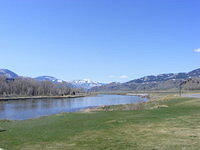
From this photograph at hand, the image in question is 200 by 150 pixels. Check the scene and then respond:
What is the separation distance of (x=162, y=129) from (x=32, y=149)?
9.82 metres

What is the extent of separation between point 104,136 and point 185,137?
5.47 m

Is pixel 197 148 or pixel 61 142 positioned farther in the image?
pixel 61 142

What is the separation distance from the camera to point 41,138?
60.0 ft

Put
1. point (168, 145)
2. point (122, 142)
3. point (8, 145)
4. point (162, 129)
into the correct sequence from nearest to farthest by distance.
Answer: point (168, 145) < point (122, 142) < point (8, 145) < point (162, 129)

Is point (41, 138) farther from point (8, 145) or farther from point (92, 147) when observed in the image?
point (92, 147)

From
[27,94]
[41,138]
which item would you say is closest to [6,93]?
[27,94]

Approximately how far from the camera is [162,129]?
19031 millimetres

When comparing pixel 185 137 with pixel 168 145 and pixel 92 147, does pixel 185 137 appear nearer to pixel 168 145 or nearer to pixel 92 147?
pixel 168 145

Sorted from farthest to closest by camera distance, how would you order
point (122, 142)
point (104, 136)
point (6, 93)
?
point (6, 93), point (104, 136), point (122, 142)

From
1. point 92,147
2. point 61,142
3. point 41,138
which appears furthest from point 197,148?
point 41,138

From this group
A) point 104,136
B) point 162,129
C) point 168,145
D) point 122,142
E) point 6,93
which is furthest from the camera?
point 6,93

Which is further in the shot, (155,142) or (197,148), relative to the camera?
(155,142)

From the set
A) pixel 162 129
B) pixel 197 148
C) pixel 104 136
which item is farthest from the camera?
pixel 162 129

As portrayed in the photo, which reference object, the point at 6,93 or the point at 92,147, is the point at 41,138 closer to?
the point at 92,147
